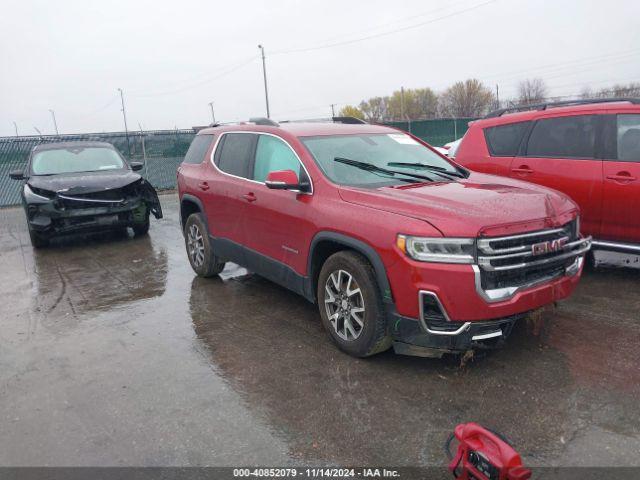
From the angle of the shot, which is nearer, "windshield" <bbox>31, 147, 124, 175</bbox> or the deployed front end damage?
the deployed front end damage

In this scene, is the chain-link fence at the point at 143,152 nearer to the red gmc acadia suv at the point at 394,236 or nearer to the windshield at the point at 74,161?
the windshield at the point at 74,161

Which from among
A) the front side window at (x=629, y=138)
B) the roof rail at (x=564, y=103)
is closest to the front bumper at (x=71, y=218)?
the roof rail at (x=564, y=103)

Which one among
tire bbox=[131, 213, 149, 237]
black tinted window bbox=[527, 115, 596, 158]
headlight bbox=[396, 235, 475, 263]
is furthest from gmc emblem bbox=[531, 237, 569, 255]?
tire bbox=[131, 213, 149, 237]

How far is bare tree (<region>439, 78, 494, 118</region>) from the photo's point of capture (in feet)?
265

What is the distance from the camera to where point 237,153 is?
221 inches

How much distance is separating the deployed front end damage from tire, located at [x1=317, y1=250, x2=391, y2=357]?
549 cm

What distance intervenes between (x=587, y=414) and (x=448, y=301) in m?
1.05

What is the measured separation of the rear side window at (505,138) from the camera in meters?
6.24

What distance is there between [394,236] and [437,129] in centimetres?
2059

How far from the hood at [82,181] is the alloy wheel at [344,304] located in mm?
5668

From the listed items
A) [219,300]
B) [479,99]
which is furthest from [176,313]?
[479,99]

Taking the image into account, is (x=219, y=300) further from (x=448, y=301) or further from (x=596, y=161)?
(x=596, y=161)

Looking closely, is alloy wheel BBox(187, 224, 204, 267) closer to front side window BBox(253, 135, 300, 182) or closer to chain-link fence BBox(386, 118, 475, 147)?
front side window BBox(253, 135, 300, 182)

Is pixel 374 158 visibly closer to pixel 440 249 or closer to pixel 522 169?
pixel 440 249
